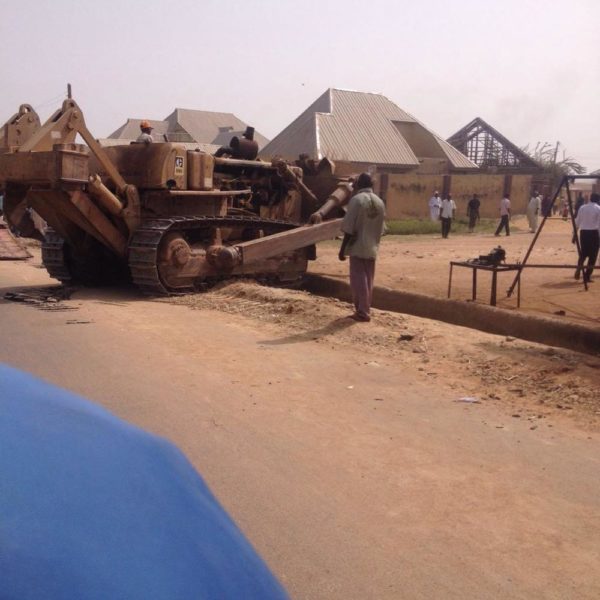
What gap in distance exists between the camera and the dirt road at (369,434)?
381 cm

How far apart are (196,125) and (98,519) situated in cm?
6858

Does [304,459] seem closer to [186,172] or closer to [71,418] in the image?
[71,418]

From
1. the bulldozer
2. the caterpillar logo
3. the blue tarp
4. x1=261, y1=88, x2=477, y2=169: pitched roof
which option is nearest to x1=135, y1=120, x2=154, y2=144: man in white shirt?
the bulldozer

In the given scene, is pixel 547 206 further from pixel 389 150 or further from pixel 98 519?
pixel 389 150

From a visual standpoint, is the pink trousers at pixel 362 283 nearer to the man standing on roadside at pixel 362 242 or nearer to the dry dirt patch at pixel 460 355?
the man standing on roadside at pixel 362 242

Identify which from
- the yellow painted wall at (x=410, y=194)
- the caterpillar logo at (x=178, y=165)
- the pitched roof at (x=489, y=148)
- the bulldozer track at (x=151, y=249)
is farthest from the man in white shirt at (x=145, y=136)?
the pitched roof at (x=489, y=148)

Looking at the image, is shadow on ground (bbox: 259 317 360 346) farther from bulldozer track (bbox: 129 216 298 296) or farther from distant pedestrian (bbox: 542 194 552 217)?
distant pedestrian (bbox: 542 194 552 217)

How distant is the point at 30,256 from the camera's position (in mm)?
20516

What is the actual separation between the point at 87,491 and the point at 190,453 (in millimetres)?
→ 3443

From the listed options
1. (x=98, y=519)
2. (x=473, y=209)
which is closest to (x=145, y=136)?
(x=98, y=519)

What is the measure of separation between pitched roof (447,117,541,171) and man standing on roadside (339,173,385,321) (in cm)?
4493

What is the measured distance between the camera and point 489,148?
181 ft

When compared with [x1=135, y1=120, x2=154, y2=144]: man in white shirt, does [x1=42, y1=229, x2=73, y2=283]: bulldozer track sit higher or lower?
lower

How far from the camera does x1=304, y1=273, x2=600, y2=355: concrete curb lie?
31.9ft
